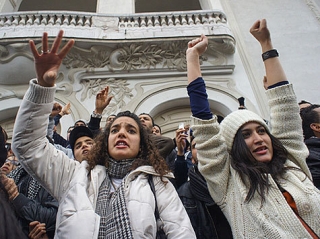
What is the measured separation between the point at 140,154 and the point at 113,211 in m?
0.63

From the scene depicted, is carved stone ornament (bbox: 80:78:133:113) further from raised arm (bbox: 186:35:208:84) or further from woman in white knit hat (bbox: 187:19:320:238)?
woman in white knit hat (bbox: 187:19:320:238)

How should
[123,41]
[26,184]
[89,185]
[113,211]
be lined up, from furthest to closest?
1. [123,41]
2. [26,184]
3. [89,185]
4. [113,211]

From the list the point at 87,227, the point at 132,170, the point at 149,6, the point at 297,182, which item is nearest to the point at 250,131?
the point at 297,182

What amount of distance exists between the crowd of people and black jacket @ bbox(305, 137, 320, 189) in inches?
0.5

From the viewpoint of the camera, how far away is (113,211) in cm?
158

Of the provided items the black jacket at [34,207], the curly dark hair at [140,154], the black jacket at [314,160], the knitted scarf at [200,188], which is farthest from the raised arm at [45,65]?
the black jacket at [314,160]

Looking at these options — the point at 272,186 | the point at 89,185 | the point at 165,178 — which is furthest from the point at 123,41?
the point at 272,186

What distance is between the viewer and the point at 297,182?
5.45 ft

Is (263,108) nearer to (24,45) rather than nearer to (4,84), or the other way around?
(24,45)

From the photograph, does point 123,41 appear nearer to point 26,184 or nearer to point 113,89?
point 113,89

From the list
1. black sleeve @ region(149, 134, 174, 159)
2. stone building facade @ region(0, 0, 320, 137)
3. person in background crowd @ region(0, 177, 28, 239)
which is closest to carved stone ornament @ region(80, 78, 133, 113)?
stone building facade @ region(0, 0, 320, 137)

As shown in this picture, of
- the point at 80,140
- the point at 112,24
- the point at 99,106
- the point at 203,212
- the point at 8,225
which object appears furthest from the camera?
the point at 112,24

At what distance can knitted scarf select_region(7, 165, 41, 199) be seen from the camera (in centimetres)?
210

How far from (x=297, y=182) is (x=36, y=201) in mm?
1830
